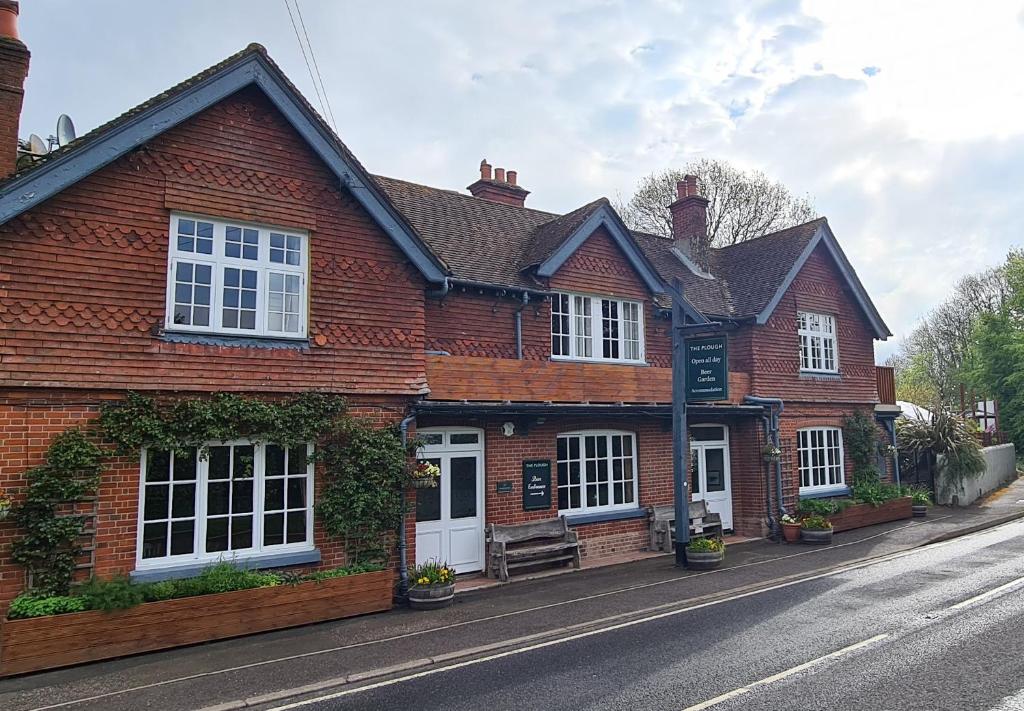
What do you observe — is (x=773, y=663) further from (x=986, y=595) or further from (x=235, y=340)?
(x=235, y=340)

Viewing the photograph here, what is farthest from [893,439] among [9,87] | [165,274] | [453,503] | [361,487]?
[9,87]

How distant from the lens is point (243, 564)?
368 inches

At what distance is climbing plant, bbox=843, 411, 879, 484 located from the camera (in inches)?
723

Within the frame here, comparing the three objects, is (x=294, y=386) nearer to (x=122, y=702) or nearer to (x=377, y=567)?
(x=377, y=567)

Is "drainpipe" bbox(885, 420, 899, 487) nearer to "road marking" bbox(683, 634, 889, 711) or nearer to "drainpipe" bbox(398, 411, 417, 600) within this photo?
"road marking" bbox(683, 634, 889, 711)

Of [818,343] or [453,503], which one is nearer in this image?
[453,503]

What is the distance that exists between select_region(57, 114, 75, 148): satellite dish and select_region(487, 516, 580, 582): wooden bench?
981 centimetres

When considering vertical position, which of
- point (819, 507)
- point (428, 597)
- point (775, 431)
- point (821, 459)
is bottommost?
point (428, 597)

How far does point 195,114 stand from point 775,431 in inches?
549

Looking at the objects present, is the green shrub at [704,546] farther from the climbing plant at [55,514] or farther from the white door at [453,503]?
the climbing plant at [55,514]

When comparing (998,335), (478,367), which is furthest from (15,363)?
(998,335)

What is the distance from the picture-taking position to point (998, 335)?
33875 mm

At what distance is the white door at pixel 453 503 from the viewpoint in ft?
38.2

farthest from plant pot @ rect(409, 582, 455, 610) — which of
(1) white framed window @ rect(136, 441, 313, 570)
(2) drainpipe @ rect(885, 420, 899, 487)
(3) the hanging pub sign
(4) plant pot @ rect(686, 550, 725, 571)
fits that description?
(2) drainpipe @ rect(885, 420, 899, 487)
